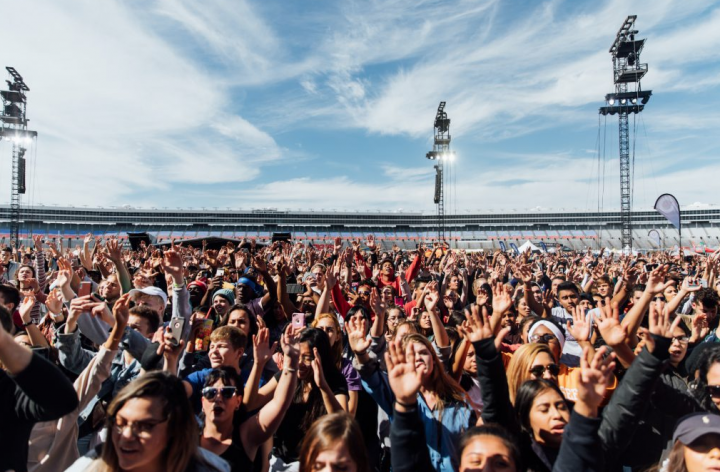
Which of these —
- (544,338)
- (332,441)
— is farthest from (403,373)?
(544,338)

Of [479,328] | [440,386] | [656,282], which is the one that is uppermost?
[656,282]

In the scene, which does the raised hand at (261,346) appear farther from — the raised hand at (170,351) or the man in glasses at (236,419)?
the raised hand at (170,351)

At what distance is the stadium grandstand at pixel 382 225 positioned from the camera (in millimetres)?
80875

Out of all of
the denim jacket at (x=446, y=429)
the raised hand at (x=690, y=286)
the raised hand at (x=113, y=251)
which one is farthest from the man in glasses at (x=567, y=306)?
the raised hand at (x=113, y=251)

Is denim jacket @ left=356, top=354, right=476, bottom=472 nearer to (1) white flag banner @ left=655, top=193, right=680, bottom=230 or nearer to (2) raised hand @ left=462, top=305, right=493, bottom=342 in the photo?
(2) raised hand @ left=462, top=305, right=493, bottom=342

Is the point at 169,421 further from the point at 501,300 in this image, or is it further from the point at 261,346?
the point at 501,300

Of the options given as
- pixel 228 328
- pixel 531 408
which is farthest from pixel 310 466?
pixel 228 328

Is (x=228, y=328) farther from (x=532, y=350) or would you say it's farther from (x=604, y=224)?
(x=604, y=224)

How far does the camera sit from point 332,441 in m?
1.90

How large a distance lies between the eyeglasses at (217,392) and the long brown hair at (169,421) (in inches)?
16.6

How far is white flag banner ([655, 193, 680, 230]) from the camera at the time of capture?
1530cm

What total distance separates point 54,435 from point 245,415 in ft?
3.89

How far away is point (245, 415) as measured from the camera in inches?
94.6

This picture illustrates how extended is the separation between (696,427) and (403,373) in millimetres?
1276
